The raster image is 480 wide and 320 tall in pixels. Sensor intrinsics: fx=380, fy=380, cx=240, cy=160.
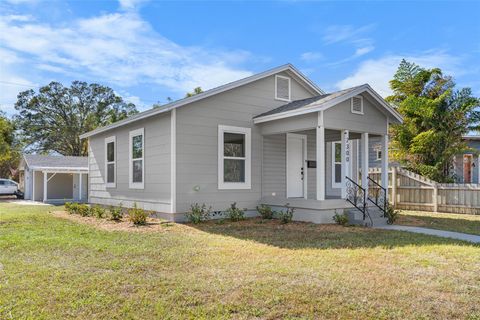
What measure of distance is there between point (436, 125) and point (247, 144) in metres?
8.71

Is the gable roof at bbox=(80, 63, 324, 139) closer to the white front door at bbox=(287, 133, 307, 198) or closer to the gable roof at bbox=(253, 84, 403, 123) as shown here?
the gable roof at bbox=(253, 84, 403, 123)

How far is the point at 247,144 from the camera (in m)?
11.5

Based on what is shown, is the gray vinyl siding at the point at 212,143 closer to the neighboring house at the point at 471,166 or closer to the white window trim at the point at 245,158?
the white window trim at the point at 245,158

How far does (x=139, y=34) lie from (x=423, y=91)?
1289 centimetres

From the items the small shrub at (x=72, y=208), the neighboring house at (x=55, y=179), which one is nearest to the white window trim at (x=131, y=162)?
the small shrub at (x=72, y=208)

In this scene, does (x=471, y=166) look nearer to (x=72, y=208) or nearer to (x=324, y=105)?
(x=324, y=105)

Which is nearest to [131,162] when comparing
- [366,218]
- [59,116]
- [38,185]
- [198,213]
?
[198,213]

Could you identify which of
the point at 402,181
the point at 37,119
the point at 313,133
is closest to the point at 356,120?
Result: the point at 313,133

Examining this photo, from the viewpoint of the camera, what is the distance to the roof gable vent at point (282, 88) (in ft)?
40.9

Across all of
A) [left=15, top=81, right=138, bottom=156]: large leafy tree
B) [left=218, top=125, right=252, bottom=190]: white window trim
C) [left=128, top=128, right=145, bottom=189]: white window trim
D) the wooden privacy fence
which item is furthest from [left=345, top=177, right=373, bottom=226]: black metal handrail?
[left=15, top=81, right=138, bottom=156]: large leafy tree

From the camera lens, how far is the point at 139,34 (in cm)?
1719

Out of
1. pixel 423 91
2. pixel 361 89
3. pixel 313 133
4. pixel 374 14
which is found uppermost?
pixel 374 14

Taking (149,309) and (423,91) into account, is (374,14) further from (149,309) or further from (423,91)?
(149,309)

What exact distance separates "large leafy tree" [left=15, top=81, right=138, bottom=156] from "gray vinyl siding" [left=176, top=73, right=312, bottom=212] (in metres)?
35.4
